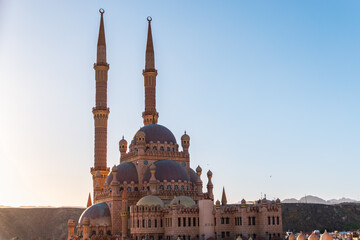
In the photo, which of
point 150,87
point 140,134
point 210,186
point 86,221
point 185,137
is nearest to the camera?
point 86,221

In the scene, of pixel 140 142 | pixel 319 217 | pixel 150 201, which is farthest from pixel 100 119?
pixel 319 217

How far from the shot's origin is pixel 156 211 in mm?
66688

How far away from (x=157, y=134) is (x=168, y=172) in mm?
7336

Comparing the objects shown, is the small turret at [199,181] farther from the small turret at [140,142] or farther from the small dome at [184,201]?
the small turret at [140,142]

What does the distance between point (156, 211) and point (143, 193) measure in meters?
6.96

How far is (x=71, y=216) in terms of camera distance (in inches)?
5438

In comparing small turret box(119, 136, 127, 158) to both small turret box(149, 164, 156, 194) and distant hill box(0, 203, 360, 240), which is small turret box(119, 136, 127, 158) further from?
distant hill box(0, 203, 360, 240)

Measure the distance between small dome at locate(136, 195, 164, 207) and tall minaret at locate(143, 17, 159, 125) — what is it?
19205mm

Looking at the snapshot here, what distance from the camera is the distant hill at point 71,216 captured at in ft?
423

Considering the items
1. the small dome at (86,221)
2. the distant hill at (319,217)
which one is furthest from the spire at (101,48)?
the distant hill at (319,217)

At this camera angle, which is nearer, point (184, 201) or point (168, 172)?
point (184, 201)

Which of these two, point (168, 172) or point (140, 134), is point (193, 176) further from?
point (140, 134)

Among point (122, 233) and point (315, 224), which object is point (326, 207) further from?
point (122, 233)

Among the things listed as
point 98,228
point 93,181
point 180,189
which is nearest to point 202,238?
point 180,189
